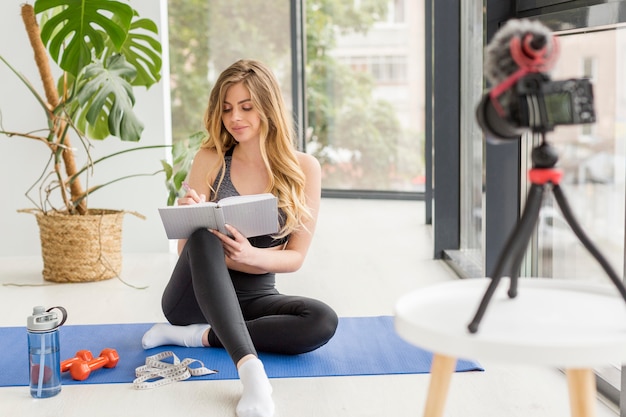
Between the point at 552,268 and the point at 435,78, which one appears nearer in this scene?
the point at 552,268

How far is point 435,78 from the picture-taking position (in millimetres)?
3660

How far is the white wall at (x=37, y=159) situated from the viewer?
400 centimetres

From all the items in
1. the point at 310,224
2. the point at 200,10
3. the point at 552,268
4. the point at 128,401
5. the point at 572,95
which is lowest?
the point at 128,401

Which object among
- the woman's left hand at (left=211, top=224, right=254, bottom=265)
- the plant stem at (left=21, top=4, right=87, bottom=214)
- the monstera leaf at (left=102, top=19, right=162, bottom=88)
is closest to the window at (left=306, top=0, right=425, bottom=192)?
the monstera leaf at (left=102, top=19, right=162, bottom=88)

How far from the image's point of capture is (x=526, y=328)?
3.65 ft

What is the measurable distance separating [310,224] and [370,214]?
117 inches

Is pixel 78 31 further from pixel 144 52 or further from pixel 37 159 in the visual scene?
pixel 37 159

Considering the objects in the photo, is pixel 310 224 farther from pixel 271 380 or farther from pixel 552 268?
pixel 552 268

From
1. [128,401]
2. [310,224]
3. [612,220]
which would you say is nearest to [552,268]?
[612,220]

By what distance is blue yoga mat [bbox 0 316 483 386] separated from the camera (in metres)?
2.27

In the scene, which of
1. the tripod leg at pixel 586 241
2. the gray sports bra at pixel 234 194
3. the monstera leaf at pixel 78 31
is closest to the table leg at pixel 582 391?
the tripod leg at pixel 586 241

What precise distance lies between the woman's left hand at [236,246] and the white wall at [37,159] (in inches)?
77.2

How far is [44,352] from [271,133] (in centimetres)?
89

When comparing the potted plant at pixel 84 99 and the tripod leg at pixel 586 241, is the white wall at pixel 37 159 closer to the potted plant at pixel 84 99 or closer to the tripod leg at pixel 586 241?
the potted plant at pixel 84 99
